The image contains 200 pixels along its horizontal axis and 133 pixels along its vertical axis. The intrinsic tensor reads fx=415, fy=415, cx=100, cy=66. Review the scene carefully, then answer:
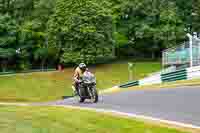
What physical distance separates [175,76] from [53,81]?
15.0 meters

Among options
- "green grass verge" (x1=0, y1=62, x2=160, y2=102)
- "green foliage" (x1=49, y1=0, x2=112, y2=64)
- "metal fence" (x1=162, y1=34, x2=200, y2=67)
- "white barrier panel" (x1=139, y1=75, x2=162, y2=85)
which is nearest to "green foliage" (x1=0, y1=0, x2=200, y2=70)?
"green foliage" (x1=49, y1=0, x2=112, y2=64)

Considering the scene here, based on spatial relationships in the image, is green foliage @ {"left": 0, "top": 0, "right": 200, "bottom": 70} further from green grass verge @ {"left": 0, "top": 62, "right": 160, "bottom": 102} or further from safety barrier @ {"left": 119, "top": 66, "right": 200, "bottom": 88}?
safety barrier @ {"left": 119, "top": 66, "right": 200, "bottom": 88}

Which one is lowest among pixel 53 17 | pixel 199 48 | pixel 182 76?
pixel 182 76

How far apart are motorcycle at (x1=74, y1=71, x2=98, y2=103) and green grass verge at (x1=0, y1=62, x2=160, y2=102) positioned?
1402cm

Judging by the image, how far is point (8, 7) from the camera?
49562mm

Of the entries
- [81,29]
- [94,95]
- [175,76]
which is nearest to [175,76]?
[175,76]

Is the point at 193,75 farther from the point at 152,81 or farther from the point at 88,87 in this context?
the point at 88,87

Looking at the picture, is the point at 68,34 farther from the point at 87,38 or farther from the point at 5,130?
the point at 5,130

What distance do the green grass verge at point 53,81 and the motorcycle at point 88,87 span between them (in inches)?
552

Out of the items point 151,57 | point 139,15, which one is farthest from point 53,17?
point 151,57

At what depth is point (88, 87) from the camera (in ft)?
53.4

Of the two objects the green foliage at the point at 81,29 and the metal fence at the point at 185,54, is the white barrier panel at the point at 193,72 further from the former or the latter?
the green foliage at the point at 81,29

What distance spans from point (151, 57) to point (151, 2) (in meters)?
7.29

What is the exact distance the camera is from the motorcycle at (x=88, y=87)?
16109 mm
